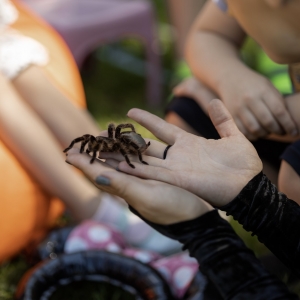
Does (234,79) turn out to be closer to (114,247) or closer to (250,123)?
(250,123)

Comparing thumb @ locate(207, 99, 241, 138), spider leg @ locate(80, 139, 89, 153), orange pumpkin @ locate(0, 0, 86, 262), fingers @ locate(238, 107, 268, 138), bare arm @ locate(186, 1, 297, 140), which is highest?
thumb @ locate(207, 99, 241, 138)

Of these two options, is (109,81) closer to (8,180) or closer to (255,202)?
(8,180)

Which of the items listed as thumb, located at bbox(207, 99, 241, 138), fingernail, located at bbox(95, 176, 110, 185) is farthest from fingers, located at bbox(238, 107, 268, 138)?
fingernail, located at bbox(95, 176, 110, 185)

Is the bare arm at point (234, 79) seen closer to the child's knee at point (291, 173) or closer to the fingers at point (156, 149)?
the child's knee at point (291, 173)

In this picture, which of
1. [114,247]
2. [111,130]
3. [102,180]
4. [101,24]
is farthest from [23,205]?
[101,24]

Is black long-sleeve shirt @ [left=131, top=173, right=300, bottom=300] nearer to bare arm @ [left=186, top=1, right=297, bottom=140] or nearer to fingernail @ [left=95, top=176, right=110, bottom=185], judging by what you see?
fingernail @ [left=95, top=176, right=110, bottom=185]

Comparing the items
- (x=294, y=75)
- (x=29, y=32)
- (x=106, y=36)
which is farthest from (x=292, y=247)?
(x=106, y=36)

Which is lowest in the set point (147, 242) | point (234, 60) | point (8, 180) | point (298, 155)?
point (147, 242)
